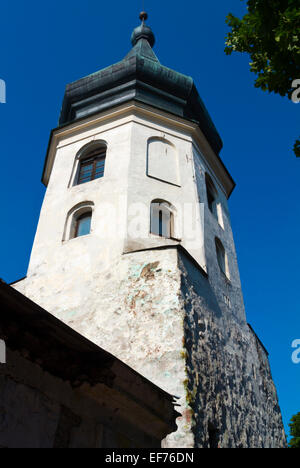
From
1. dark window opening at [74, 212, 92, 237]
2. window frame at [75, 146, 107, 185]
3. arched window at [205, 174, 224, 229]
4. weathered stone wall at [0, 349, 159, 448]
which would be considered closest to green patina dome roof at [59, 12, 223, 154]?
window frame at [75, 146, 107, 185]

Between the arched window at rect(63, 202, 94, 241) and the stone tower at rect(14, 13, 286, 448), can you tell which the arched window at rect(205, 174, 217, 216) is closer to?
the stone tower at rect(14, 13, 286, 448)

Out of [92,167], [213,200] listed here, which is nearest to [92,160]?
[92,167]

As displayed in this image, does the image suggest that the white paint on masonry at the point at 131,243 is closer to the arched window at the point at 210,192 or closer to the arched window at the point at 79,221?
the arched window at the point at 79,221

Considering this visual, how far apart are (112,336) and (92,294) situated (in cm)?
125

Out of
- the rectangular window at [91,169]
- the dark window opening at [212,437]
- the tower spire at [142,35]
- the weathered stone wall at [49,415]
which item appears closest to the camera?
the weathered stone wall at [49,415]

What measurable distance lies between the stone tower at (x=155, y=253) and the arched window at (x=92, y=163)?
0.15 feet

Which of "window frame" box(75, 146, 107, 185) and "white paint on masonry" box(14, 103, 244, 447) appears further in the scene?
"window frame" box(75, 146, 107, 185)

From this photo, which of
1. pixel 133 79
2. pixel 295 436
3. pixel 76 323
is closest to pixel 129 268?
pixel 76 323

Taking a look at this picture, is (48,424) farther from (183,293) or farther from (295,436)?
(295,436)

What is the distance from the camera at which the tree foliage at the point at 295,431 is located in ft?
53.3

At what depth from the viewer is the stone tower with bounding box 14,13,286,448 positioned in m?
8.86

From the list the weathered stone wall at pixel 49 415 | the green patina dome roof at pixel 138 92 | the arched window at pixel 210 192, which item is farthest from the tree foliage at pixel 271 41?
the green patina dome roof at pixel 138 92

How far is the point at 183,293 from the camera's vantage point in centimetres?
952

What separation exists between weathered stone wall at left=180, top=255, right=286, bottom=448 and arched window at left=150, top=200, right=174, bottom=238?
1608 millimetres
